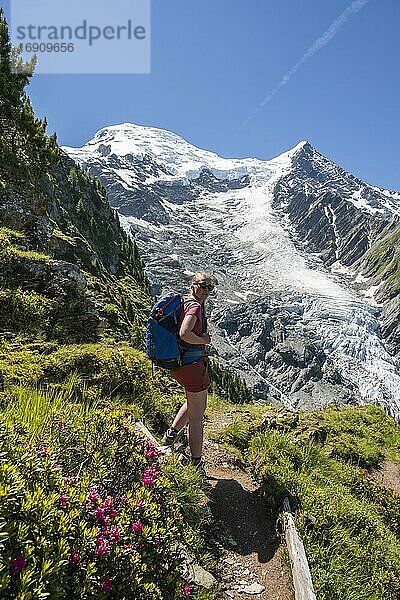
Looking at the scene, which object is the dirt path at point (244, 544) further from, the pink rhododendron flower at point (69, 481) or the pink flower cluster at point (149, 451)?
the pink rhododendron flower at point (69, 481)

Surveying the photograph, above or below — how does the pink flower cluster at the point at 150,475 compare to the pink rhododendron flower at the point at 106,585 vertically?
above

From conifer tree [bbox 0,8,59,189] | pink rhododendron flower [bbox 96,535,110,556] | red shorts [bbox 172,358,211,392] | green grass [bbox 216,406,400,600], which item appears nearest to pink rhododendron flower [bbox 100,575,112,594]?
pink rhododendron flower [bbox 96,535,110,556]

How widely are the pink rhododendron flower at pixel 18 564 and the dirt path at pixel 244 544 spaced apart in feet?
9.12

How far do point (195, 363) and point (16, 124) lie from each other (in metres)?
12.7

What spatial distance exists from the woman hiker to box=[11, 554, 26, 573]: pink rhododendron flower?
3339mm

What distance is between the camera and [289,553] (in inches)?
180

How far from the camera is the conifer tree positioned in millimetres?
13438

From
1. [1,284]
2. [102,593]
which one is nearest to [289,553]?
[102,593]

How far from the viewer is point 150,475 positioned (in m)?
3.59

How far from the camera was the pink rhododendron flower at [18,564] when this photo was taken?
1.94m

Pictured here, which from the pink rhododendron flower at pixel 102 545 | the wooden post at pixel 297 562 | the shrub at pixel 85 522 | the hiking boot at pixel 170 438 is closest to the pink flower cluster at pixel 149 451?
the shrub at pixel 85 522

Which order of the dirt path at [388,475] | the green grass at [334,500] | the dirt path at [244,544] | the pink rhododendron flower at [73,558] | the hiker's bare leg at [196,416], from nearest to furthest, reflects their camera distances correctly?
the pink rhododendron flower at [73,558], the dirt path at [244,544], the green grass at [334,500], the hiker's bare leg at [196,416], the dirt path at [388,475]

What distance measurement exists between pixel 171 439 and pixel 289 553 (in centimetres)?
208

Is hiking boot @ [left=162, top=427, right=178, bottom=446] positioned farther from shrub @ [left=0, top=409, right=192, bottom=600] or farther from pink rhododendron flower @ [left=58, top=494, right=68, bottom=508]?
pink rhododendron flower @ [left=58, top=494, right=68, bottom=508]
